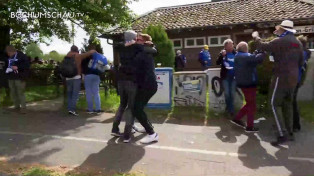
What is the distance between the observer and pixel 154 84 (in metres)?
5.27

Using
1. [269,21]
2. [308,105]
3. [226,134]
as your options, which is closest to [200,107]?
[226,134]

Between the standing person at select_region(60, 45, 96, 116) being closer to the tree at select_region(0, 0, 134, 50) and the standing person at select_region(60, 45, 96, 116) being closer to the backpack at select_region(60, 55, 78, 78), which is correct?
the backpack at select_region(60, 55, 78, 78)

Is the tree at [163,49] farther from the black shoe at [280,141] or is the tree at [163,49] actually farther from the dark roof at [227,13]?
the black shoe at [280,141]

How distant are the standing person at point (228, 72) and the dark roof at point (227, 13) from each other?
32.8 ft

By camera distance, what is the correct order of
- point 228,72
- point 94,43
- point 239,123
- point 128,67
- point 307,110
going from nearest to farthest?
point 128,67, point 239,123, point 228,72, point 307,110, point 94,43

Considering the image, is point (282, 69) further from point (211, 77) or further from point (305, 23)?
point (305, 23)

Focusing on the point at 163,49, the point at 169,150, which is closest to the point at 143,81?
the point at 169,150

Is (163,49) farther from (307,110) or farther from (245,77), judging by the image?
(245,77)

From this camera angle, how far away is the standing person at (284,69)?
5.17 m

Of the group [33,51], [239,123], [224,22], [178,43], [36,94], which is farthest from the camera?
[33,51]

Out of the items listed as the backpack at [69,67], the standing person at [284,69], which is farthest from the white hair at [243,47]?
the backpack at [69,67]

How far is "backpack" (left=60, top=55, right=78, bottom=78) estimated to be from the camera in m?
7.76

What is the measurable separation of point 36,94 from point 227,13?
452 inches

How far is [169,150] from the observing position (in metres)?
4.98
